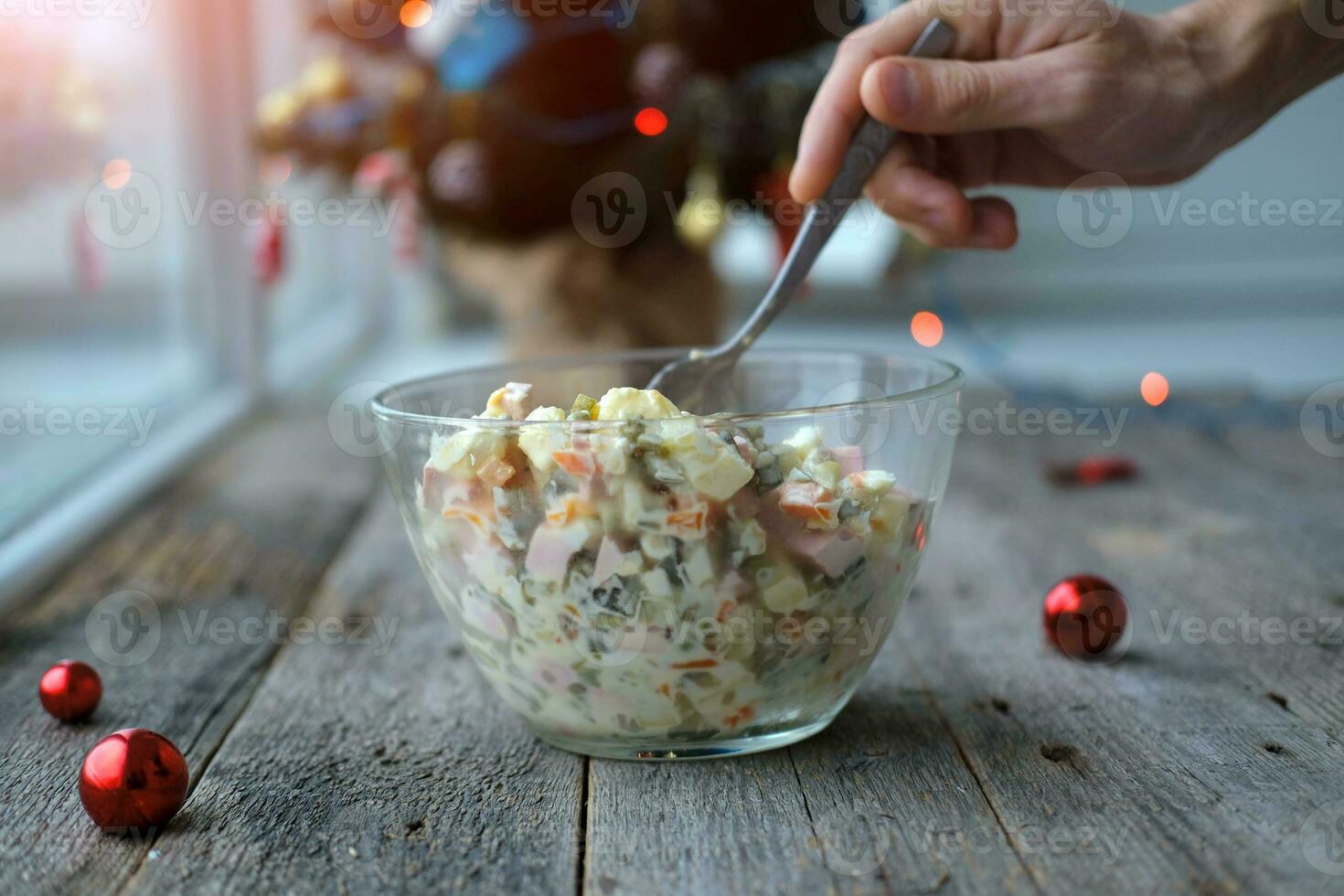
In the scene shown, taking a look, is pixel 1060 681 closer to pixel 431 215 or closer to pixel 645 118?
pixel 645 118

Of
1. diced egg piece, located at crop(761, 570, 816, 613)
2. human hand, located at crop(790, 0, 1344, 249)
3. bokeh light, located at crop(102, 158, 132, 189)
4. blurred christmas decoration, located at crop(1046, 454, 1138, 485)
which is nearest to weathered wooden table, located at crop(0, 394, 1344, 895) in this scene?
diced egg piece, located at crop(761, 570, 816, 613)

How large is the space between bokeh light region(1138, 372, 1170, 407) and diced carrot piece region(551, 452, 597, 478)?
1726mm

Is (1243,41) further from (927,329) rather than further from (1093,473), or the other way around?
(927,329)

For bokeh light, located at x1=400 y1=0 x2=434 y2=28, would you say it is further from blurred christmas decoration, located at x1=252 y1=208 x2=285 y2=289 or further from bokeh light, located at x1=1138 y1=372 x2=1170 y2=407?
bokeh light, located at x1=1138 y1=372 x2=1170 y2=407

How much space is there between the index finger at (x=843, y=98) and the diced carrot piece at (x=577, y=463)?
39 cm

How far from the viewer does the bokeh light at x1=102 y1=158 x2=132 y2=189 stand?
5.20 ft

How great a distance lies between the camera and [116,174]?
5.33 ft

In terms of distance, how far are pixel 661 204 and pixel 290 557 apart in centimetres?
84

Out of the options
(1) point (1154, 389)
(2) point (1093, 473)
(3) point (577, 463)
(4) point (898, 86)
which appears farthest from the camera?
(1) point (1154, 389)

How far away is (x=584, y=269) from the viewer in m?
1.93

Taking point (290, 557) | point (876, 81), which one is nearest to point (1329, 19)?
point (876, 81)

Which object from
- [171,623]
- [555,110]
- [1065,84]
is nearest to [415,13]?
[555,110]

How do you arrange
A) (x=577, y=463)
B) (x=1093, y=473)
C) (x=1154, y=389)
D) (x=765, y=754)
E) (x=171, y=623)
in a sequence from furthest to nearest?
(x=1154, y=389)
(x=1093, y=473)
(x=171, y=623)
(x=765, y=754)
(x=577, y=463)

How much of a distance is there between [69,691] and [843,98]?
74 centimetres
